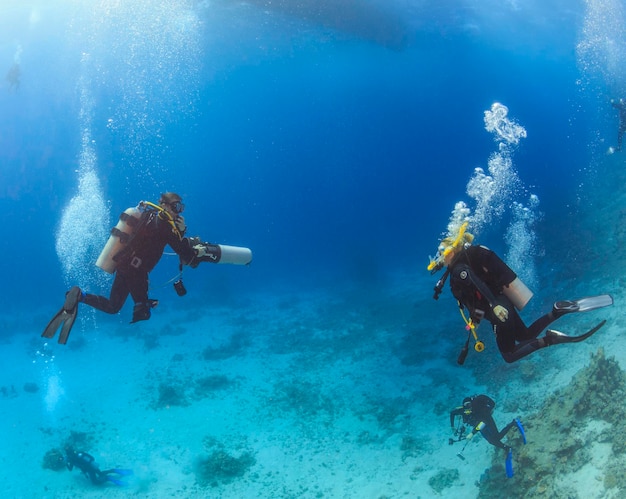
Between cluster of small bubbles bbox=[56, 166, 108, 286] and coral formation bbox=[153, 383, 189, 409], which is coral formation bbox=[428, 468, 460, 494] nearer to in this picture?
coral formation bbox=[153, 383, 189, 409]

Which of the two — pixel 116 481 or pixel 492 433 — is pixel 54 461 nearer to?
pixel 116 481

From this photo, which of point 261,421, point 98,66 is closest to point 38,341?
point 261,421

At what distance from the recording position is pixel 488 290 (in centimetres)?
509

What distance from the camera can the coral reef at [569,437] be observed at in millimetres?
8102

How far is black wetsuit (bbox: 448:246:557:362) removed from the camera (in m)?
5.16

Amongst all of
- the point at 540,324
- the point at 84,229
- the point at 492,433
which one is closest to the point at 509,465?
the point at 492,433

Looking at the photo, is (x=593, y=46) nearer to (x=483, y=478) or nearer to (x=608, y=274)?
(x=608, y=274)

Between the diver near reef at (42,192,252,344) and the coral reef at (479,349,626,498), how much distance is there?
789 cm

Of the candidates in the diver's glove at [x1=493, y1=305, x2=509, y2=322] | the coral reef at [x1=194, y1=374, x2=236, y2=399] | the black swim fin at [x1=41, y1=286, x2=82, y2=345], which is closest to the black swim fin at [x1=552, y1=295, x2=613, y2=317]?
the diver's glove at [x1=493, y1=305, x2=509, y2=322]

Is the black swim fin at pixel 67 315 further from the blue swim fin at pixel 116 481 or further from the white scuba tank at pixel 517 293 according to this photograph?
the blue swim fin at pixel 116 481

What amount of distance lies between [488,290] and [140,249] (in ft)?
16.4

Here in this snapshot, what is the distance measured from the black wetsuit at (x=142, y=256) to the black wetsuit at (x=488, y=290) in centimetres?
394

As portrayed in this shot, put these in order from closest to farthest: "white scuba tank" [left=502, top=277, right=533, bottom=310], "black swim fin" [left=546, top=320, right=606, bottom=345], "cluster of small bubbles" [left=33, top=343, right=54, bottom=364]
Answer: "black swim fin" [left=546, top=320, right=606, bottom=345] → "white scuba tank" [left=502, top=277, right=533, bottom=310] → "cluster of small bubbles" [left=33, top=343, right=54, bottom=364]

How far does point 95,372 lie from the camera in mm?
21312
